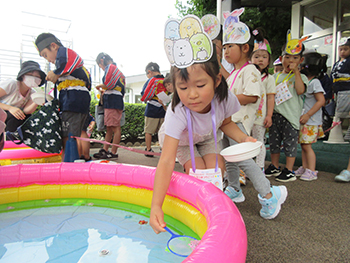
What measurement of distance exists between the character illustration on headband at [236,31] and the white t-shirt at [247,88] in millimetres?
230

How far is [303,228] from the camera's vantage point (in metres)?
1.57

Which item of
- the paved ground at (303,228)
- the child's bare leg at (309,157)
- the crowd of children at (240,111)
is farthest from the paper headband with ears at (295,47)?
the paved ground at (303,228)

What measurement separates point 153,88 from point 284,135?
2.54m

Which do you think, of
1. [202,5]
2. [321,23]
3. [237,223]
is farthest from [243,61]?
[202,5]

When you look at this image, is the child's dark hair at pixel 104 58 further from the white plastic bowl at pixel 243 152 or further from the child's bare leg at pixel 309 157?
the white plastic bowl at pixel 243 152

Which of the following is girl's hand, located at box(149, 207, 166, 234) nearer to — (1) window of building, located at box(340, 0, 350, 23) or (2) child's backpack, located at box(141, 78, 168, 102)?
(2) child's backpack, located at box(141, 78, 168, 102)

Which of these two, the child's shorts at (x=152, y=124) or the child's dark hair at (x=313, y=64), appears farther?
the child's shorts at (x=152, y=124)

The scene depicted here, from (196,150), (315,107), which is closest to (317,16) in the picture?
→ (315,107)

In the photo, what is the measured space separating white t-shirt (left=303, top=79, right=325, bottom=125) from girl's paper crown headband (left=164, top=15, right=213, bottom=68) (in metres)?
2.29

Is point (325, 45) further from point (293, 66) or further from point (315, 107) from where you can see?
point (293, 66)

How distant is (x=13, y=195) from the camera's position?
1.93 meters

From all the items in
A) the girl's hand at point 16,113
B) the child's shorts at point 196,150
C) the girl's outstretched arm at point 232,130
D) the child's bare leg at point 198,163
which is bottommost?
the child's bare leg at point 198,163

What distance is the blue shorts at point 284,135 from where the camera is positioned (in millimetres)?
2857

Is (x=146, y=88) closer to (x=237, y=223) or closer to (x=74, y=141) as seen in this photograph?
(x=74, y=141)
